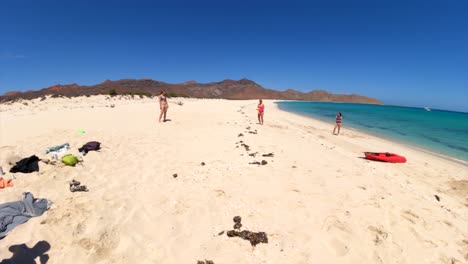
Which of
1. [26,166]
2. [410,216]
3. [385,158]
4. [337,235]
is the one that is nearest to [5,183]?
[26,166]

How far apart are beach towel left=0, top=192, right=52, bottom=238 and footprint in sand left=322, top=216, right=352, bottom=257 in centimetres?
492

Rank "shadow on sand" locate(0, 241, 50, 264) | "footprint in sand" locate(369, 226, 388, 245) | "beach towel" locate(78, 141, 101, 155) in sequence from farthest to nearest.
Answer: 1. "beach towel" locate(78, 141, 101, 155)
2. "footprint in sand" locate(369, 226, 388, 245)
3. "shadow on sand" locate(0, 241, 50, 264)

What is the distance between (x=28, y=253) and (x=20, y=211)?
1142mm

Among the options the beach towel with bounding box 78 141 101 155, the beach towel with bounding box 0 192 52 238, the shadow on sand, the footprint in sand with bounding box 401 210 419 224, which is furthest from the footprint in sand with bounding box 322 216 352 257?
the beach towel with bounding box 78 141 101 155

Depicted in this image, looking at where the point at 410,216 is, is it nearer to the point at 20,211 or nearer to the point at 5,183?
the point at 20,211

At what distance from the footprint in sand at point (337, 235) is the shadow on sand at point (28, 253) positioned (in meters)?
4.15

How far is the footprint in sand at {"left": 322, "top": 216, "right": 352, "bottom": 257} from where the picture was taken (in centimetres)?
368

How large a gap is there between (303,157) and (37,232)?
7129 millimetres

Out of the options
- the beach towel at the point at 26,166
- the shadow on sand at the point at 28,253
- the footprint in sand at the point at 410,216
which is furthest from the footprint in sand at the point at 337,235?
the beach towel at the point at 26,166

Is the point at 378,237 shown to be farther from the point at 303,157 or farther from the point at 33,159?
the point at 33,159

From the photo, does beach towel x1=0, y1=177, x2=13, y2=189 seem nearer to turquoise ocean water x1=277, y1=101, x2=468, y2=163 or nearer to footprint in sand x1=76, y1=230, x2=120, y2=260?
footprint in sand x1=76, y1=230, x2=120, y2=260

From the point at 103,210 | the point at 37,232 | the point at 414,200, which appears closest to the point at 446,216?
the point at 414,200

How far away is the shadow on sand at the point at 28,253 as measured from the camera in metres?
3.20

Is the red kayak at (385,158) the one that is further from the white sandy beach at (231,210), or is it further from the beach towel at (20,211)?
the beach towel at (20,211)
